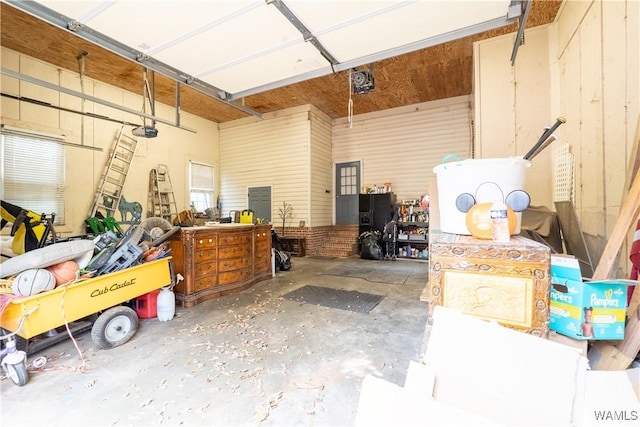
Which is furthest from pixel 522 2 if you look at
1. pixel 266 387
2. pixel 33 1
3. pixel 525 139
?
pixel 33 1

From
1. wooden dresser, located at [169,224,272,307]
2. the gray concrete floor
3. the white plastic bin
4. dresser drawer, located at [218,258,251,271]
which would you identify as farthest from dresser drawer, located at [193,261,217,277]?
the white plastic bin

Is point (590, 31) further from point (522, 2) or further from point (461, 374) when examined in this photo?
point (461, 374)

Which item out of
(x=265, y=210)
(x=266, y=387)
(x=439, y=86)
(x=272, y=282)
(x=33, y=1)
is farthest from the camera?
(x=265, y=210)

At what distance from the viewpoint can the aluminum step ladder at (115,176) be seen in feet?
20.0

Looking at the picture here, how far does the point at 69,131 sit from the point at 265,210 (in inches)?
188

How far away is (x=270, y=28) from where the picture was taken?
2.60m

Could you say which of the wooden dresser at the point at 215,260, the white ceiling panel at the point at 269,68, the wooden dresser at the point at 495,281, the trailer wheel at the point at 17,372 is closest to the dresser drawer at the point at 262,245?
the wooden dresser at the point at 215,260

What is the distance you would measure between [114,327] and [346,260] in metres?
5.31

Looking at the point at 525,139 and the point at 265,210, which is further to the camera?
the point at 265,210

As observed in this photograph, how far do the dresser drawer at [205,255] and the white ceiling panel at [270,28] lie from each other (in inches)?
92.6

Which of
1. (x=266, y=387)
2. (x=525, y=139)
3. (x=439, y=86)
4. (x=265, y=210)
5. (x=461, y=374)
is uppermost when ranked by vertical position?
(x=439, y=86)

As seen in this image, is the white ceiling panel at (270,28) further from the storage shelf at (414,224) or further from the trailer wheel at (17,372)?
the storage shelf at (414,224)

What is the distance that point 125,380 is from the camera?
2.04m

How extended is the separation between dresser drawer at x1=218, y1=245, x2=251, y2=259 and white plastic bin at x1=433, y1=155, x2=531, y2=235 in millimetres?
3340
